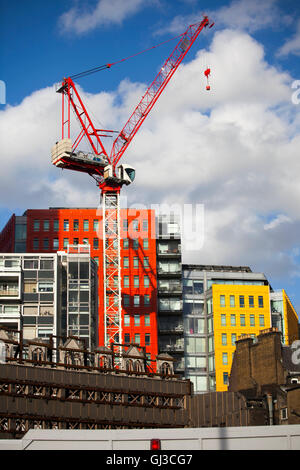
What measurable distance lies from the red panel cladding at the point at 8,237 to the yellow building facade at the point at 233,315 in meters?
43.0

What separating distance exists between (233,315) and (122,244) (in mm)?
27268

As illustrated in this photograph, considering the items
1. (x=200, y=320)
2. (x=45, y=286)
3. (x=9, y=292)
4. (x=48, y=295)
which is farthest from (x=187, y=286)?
(x=9, y=292)

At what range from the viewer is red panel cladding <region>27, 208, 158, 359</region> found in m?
160

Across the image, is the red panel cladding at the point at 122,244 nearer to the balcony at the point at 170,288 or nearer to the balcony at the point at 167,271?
the balcony at the point at 170,288

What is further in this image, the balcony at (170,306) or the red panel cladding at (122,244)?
the balcony at (170,306)

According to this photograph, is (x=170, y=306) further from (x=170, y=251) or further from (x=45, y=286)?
(x=45, y=286)

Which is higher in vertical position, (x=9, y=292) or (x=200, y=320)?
(x=200, y=320)

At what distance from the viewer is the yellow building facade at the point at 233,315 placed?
516ft

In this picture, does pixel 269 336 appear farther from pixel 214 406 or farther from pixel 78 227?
pixel 78 227

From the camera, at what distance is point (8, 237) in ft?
554

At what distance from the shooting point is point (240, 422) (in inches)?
3986

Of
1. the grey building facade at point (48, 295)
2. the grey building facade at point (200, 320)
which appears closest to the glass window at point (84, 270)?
the grey building facade at point (48, 295)

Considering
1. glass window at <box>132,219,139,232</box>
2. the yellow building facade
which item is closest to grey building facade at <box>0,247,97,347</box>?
glass window at <box>132,219,139,232</box>

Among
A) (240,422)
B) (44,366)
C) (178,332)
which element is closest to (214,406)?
(240,422)
